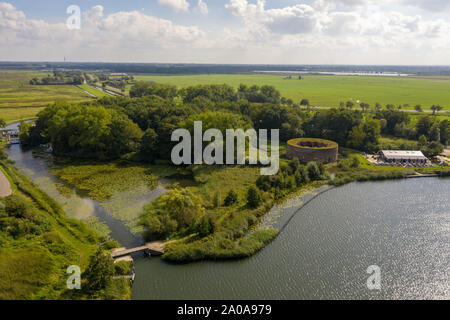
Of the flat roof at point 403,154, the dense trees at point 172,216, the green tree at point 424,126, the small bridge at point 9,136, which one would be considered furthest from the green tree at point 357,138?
the small bridge at point 9,136

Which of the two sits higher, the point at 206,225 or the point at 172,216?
the point at 172,216

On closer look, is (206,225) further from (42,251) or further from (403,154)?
(403,154)

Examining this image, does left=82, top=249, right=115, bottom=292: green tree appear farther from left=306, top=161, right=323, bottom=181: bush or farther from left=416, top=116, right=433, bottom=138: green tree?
left=416, top=116, right=433, bottom=138: green tree

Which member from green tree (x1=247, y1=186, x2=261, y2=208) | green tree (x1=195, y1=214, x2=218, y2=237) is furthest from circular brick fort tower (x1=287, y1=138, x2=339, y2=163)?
green tree (x1=195, y1=214, x2=218, y2=237)

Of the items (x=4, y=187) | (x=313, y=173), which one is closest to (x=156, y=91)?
(x=4, y=187)

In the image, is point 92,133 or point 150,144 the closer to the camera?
point 150,144

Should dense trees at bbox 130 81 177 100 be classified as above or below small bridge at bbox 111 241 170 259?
above
